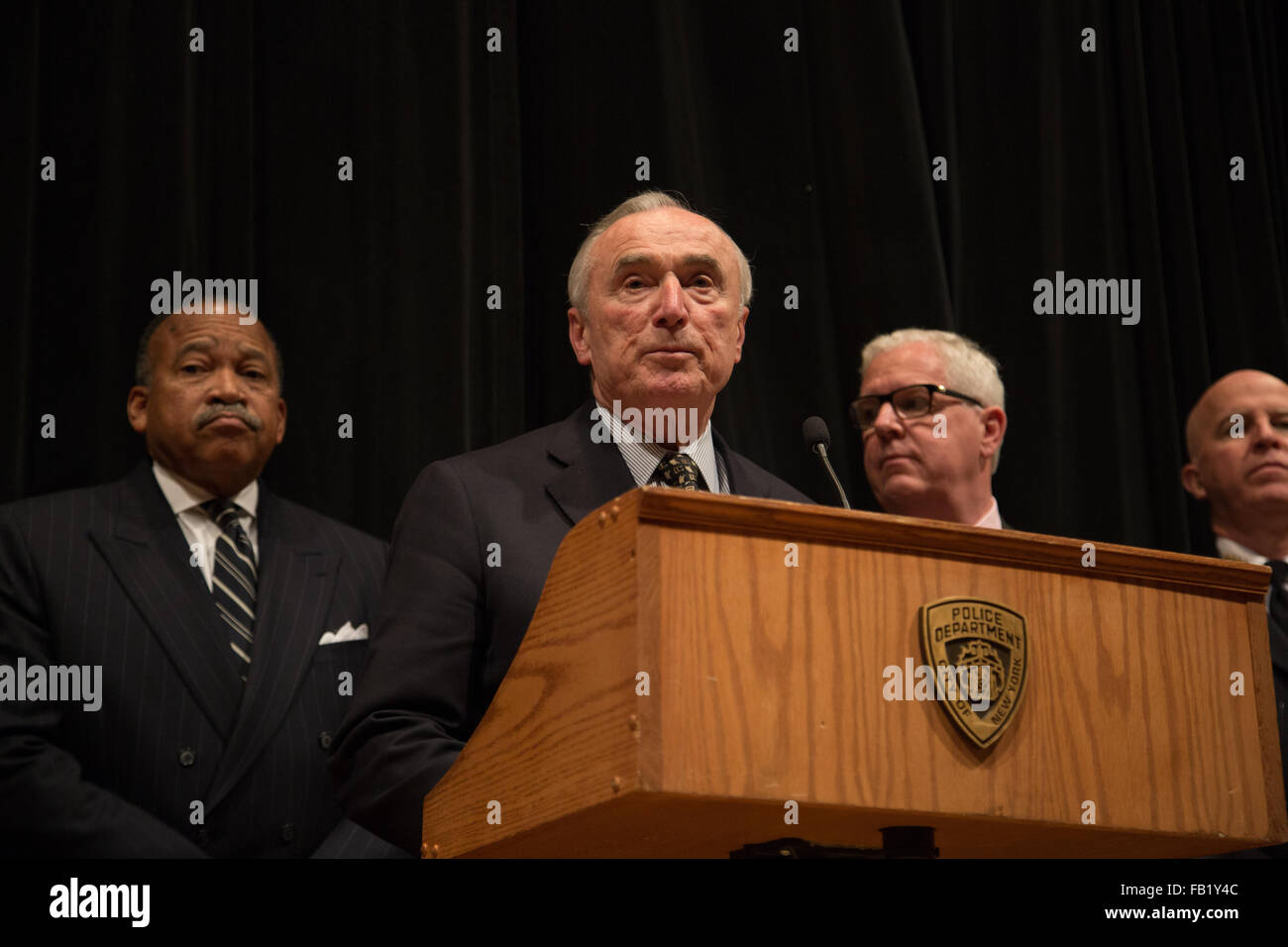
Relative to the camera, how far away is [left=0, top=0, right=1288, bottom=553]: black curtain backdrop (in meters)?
2.95

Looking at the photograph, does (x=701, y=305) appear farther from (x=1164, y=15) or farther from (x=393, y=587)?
(x=1164, y=15)

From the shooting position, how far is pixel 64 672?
235 centimetres

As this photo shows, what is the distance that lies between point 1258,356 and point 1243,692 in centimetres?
263

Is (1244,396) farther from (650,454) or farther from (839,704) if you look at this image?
(839,704)

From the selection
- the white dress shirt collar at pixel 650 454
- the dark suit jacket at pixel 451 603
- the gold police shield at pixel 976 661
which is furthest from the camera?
the white dress shirt collar at pixel 650 454

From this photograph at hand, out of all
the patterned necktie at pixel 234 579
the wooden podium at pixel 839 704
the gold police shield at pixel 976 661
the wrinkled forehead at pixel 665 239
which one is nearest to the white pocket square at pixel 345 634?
the patterned necktie at pixel 234 579

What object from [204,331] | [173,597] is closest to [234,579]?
[173,597]

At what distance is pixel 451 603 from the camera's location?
6.01 ft

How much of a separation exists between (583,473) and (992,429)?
51.5 inches

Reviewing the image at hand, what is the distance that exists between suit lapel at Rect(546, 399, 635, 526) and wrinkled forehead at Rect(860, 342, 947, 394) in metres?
1.05

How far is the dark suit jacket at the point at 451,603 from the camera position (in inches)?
66.1

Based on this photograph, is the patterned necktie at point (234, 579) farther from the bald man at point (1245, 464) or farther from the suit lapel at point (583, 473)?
the bald man at point (1245, 464)

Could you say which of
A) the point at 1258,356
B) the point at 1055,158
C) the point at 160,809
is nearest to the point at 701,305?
the point at 160,809
